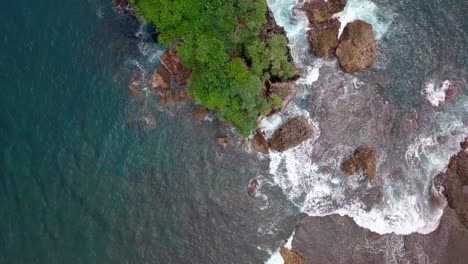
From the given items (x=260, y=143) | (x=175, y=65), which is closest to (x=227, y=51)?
(x=175, y=65)

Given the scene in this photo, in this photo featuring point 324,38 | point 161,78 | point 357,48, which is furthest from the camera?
point 161,78

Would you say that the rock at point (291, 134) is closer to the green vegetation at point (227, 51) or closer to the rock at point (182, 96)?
the green vegetation at point (227, 51)

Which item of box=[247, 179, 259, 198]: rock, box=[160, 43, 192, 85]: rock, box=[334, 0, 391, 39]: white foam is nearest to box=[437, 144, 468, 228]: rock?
box=[334, 0, 391, 39]: white foam

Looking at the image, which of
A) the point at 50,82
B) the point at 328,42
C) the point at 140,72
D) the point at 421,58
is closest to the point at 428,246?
the point at 421,58

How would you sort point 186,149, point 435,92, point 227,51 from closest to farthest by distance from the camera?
Answer: 1. point 227,51
2. point 435,92
3. point 186,149

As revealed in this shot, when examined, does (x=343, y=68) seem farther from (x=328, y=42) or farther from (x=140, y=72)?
(x=140, y=72)

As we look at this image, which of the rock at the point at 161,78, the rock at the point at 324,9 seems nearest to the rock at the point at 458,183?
the rock at the point at 324,9

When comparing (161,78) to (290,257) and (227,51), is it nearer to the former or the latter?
(227,51)
